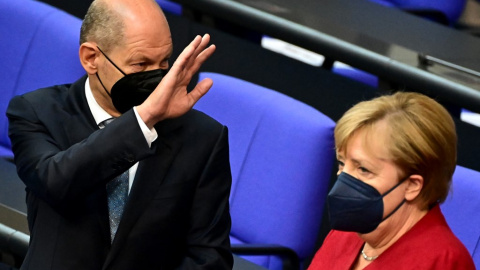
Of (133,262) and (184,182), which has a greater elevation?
(184,182)

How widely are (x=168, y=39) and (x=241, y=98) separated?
1.08 meters

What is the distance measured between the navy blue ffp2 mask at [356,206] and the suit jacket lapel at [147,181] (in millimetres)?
388

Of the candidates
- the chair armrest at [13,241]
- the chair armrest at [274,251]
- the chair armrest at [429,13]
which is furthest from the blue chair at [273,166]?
the chair armrest at [429,13]

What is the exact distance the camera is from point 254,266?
98.2 inches

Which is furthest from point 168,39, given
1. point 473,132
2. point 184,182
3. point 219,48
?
point 219,48

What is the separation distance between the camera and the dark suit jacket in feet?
6.18

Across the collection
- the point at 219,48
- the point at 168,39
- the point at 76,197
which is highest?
the point at 168,39

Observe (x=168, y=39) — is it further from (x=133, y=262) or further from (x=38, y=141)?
(x=133, y=262)

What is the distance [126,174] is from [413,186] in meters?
0.59

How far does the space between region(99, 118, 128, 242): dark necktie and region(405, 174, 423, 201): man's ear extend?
1.92 feet

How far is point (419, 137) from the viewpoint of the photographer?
2.02m

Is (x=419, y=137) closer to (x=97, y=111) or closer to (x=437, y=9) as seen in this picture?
(x=97, y=111)

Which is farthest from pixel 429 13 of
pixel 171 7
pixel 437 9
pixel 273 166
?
pixel 273 166

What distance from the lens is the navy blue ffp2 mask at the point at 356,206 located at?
6.82 ft
